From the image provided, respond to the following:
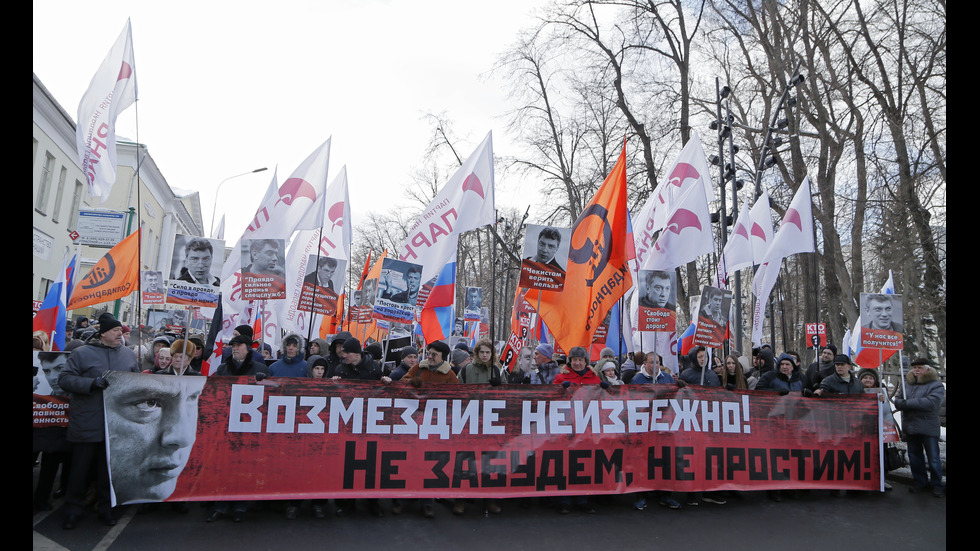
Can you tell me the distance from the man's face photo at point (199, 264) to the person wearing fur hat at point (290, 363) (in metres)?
1.85

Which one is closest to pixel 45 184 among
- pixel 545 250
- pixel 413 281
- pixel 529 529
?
pixel 413 281

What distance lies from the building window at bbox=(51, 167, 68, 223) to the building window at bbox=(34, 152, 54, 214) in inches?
33.2

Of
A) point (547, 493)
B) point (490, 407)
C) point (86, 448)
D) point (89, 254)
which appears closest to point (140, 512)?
point (86, 448)

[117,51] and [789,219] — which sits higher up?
[117,51]

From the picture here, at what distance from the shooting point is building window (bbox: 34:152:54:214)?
21.9 meters

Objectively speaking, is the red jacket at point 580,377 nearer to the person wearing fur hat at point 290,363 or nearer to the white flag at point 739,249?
the person wearing fur hat at point 290,363

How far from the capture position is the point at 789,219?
1097cm

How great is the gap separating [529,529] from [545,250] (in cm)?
296

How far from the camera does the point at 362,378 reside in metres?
6.91

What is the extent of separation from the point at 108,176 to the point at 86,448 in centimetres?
324

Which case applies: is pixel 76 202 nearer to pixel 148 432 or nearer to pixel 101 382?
pixel 101 382

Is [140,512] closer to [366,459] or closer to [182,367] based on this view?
[182,367]

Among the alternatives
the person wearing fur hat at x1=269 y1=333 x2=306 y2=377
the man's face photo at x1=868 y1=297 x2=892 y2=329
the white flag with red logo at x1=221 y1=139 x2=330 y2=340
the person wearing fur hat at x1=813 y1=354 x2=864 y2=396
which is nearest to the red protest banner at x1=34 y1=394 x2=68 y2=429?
the person wearing fur hat at x1=269 y1=333 x2=306 y2=377

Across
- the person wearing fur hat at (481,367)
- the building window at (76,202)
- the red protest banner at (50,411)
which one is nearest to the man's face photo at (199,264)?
the red protest banner at (50,411)
